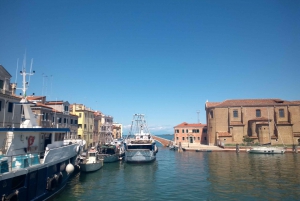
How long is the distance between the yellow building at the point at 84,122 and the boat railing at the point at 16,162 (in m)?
40.4

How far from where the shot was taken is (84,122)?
58.1 m

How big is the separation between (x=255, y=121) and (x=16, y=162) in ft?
228

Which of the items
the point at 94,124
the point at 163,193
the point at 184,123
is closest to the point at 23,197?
the point at 163,193

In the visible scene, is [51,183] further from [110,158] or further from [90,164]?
[110,158]

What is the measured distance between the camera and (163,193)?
2169cm

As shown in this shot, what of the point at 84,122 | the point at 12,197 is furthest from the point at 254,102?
the point at 12,197

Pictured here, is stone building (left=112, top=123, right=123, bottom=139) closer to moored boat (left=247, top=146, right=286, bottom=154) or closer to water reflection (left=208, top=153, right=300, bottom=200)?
moored boat (left=247, top=146, right=286, bottom=154)

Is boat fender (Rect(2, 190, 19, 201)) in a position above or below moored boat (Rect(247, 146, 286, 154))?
above

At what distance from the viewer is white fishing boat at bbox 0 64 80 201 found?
14.4m

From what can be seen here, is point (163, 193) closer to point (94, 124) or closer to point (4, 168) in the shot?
point (4, 168)

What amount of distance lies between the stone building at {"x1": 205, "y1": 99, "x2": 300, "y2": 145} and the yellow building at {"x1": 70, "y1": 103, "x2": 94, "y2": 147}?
39903 mm

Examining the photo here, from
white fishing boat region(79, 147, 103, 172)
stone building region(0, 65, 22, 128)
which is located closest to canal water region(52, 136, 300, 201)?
white fishing boat region(79, 147, 103, 172)

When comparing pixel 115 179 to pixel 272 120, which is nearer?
pixel 115 179

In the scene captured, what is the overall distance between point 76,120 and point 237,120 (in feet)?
171
